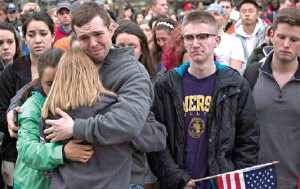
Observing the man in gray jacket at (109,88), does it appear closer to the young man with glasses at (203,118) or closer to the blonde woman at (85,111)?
the blonde woman at (85,111)

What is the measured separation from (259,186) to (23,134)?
190 cm

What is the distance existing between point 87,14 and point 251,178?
5.89 feet

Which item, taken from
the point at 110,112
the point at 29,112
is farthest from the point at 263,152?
the point at 29,112

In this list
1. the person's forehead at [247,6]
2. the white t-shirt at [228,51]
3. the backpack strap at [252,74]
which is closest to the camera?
the backpack strap at [252,74]

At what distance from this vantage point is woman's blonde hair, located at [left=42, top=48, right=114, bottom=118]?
3396 millimetres

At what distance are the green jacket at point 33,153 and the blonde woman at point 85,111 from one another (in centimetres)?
12

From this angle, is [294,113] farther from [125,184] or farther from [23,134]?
[23,134]

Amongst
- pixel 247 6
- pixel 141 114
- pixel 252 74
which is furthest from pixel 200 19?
pixel 247 6

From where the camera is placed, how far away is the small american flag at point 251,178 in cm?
397

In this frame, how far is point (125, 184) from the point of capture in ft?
11.7

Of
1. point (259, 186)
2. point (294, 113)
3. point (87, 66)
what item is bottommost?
point (259, 186)

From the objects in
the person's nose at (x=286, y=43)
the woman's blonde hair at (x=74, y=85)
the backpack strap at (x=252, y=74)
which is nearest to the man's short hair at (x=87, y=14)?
the woman's blonde hair at (x=74, y=85)

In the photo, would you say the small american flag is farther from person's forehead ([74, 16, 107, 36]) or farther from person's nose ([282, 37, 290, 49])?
person's forehead ([74, 16, 107, 36])

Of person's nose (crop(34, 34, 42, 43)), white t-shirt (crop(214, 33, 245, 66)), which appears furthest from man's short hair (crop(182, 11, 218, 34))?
white t-shirt (crop(214, 33, 245, 66))
